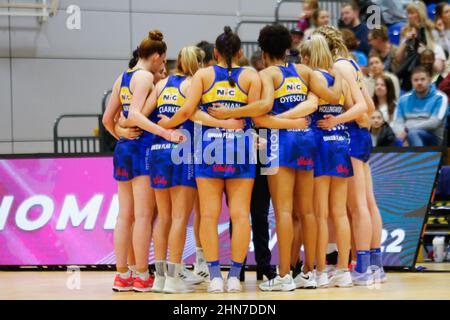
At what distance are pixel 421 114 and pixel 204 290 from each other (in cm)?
490

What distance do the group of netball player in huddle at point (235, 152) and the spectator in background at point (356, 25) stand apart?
17.8ft

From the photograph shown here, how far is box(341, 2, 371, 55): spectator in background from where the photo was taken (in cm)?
1300

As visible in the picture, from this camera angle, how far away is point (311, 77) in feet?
23.7

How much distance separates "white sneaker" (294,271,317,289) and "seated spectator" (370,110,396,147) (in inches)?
155

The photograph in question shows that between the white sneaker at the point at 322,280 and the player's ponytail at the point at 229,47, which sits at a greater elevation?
the player's ponytail at the point at 229,47

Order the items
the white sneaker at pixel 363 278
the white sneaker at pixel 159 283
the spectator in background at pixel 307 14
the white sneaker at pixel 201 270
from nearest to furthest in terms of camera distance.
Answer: the white sneaker at pixel 159 283, the white sneaker at pixel 363 278, the white sneaker at pixel 201 270, the spectator in background at pixel 307 14

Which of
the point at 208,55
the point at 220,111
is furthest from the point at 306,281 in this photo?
the point at 208,55

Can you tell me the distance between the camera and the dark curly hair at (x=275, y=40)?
7.09 m

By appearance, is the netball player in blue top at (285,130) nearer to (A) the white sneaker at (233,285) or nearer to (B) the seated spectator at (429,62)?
(A) the white sneaker at (233,285)

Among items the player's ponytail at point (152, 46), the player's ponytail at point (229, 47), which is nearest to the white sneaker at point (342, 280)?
the player's ponytail at point (229, 47)

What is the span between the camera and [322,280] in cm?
737

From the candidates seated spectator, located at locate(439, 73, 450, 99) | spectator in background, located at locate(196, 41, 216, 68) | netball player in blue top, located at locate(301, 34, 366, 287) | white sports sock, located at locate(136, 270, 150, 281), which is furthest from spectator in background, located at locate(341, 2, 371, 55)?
white sports sock, located at locate(136, 270, 150, 281)

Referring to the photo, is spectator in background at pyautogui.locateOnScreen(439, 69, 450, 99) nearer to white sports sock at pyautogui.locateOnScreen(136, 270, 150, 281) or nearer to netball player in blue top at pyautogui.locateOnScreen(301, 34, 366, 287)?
netball player in blue top at pyautogui.locateOnScreen(301, 34, 366, 287)
